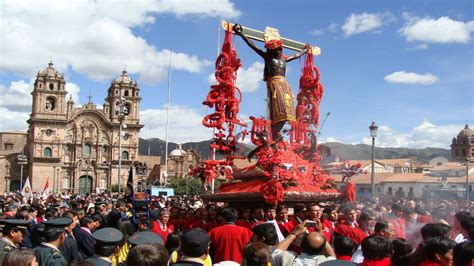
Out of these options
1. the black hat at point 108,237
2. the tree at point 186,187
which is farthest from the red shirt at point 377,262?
the tree at point 186,187

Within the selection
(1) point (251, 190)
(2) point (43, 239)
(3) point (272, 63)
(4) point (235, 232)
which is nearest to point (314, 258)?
(4) point (235, 232)

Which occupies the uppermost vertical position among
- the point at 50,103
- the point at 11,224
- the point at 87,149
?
the point at 50,103

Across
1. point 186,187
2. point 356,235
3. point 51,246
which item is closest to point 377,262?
point 356,235

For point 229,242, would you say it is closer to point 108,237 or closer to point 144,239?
point 144,239

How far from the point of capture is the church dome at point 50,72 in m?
74.1

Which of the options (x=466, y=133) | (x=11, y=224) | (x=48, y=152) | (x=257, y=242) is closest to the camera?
(x=257, y=242)

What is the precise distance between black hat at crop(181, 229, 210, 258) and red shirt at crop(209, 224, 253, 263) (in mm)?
2521

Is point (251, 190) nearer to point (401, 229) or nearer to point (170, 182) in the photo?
point (401, 229)

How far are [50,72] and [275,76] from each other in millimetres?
68340

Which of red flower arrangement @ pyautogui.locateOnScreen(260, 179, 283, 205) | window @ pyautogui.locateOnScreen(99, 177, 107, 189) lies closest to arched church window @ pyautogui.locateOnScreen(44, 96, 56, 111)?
window @ pyautogui.locateOnScreen(99, 177, 107, 189)

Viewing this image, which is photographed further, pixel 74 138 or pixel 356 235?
pixel 74 138

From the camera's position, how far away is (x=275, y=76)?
13.7 meters

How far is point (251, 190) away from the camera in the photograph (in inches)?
465

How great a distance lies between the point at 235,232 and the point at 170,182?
65081 millimetres
